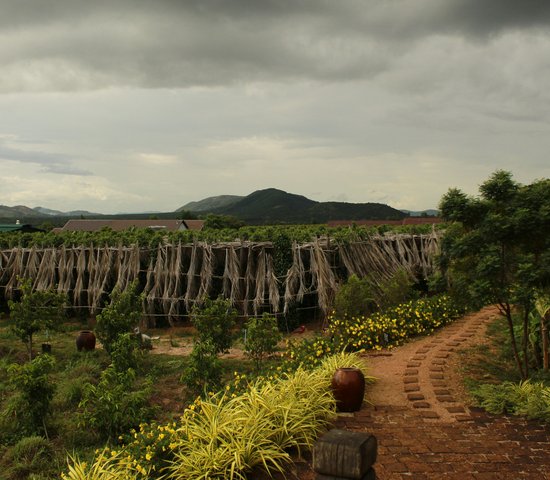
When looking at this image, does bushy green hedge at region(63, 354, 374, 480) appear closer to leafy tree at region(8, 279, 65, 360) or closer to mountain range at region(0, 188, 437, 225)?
leafy tree at region(8, 279, 65, 360)

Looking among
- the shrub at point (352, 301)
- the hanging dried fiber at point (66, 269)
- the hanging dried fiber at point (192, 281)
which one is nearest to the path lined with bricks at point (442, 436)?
the shrub at point (352, 301)

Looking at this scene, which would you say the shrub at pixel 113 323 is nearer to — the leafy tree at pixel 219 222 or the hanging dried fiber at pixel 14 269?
the hanging dried fiber at pixel 14 269

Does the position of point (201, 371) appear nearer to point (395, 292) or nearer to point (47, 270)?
point (395, 292)

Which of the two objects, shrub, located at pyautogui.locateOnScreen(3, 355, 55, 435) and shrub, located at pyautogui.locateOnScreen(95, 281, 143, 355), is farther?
shrub, located at pyautogui.locateOnScreen(95, 281, 143, 355)

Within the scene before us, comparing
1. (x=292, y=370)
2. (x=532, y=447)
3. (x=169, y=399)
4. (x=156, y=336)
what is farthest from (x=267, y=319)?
(x=156, y=336)

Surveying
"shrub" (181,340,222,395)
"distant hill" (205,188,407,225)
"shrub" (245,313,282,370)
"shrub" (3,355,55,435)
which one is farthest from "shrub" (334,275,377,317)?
"distant hill" (205,188,407,225)

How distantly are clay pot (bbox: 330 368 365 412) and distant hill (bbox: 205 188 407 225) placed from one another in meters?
49.7

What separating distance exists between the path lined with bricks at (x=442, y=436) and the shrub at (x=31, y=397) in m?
3.55

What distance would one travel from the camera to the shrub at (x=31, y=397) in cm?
591

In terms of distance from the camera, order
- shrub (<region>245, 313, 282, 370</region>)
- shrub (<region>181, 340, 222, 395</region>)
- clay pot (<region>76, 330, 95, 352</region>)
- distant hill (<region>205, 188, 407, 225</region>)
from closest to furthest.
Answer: shrub (<region>181, 340, 222, 395</region>) → shrub (<region>245, 313, 282, 370</region>) → clay pot (<region>76, 330, 95, 352</region>) → distant hill (<region>205, 188, 407, 225</region>)

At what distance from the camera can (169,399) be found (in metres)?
7.24

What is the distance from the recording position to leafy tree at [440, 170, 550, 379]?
561cm

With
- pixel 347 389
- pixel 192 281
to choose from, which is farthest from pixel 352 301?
pixel 192 281

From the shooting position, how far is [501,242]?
5.95m
